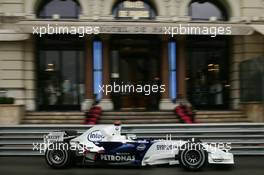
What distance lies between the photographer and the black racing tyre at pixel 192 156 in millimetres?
10477

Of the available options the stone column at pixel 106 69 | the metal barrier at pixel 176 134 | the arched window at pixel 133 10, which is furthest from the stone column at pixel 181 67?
the metal barrier at pixel 176 134

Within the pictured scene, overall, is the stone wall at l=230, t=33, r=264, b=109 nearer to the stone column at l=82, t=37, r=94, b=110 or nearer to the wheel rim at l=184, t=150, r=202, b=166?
the stone column at l=82, t=37, r=94, b=110

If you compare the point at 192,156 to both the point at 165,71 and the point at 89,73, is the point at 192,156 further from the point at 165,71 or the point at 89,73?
the point at 89,73

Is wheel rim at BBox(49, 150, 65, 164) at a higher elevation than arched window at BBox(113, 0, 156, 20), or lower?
lower

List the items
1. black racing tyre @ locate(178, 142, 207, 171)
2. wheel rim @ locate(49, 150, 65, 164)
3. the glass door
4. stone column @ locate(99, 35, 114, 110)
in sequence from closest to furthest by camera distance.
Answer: black racing tyre @ locate(178, 142, 207, 171), wheel rim @ locate(49, 150, 65, 164), stone column @ locate(99, 35, 114, 110), the glass door

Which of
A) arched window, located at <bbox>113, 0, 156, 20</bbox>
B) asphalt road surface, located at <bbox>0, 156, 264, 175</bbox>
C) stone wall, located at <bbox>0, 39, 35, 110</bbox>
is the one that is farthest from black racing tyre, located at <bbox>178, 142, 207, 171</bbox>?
arched window, located at <bbox>113, 0, 156, 20</bbox>

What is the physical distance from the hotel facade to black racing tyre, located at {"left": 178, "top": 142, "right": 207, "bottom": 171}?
21.4 ft

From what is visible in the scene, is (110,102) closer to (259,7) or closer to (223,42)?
(223,42)

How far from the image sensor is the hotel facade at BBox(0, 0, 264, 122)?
55.7 ft

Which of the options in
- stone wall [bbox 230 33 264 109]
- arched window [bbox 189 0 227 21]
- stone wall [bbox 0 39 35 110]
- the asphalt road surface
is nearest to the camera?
the asphalt road surface

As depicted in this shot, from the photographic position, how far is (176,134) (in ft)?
42.4

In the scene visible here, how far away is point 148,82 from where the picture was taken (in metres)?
18.6

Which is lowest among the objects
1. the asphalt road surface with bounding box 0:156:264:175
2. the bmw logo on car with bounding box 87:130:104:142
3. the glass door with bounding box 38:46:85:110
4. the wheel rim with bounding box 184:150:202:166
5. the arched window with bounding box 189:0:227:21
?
the asphalt road surface with bounding box 0:156:264:175

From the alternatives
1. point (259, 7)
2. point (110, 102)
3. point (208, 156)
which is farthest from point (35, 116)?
point (259, 7)
